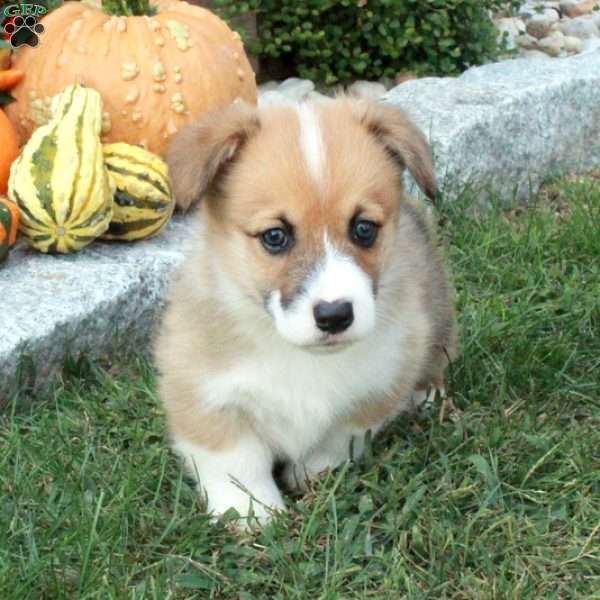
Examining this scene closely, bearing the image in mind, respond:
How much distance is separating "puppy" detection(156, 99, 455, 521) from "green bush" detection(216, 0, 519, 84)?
3.27 m

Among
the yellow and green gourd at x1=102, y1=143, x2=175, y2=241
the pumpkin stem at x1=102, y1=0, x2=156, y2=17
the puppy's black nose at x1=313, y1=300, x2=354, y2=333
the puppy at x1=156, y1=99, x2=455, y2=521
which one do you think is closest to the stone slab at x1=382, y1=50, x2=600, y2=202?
the pumpkin stem at x1=102, y1=0, x2=156, y2=17

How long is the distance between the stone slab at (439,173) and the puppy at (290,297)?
0.56 metres

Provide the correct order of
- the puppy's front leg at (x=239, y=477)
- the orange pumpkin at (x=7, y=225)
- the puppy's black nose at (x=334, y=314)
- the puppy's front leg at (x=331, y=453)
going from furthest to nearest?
the orange pumpkin at (x=7, y=225)
the puppy's front leg at (x=331, y=453)
the puppy's front leg at (x=239, y=477)
the puppy's black nose at (x=334, y=314)

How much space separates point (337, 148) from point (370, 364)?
60 centimetres

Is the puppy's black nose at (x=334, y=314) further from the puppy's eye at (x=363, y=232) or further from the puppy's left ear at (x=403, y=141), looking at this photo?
the puppy's left ear at (x=403, y=141)

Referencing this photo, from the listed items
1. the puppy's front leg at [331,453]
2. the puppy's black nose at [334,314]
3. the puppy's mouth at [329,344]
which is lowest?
the puppy's front leg at [331,453]

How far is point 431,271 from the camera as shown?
3.43m

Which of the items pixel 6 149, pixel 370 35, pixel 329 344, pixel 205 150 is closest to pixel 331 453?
pixel 329 344

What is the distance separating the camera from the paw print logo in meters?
4.79

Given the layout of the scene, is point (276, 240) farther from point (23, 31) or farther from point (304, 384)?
point (23, 31)

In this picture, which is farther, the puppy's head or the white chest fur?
the white chest fur

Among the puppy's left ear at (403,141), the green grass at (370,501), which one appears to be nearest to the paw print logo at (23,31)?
the green grass at (370,501)

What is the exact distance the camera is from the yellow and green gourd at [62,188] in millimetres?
3904

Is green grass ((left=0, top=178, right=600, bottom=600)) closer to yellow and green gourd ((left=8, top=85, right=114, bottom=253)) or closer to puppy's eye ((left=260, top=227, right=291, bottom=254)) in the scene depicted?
yellow and green gourd ((left=8, top=85, right=114, bottom=253))
